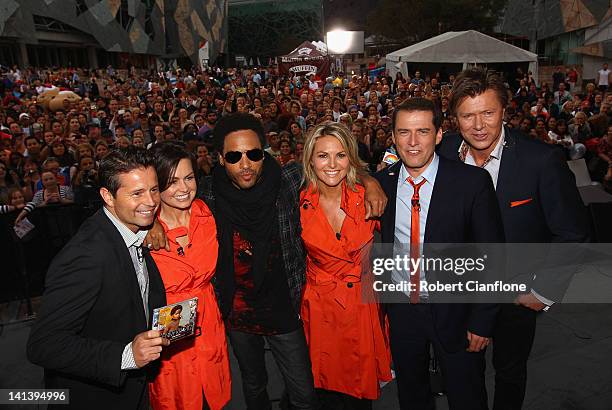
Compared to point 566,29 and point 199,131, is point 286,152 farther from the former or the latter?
point 566,29

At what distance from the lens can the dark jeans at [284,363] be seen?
3.15 m

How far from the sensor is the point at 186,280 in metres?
2.74

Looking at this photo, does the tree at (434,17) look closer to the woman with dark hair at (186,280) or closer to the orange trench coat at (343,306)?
the orange trench coat at (343,306)

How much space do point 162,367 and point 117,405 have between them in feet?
1.36

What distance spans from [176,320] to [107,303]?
339 millimetres

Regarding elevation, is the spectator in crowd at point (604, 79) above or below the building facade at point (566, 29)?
below

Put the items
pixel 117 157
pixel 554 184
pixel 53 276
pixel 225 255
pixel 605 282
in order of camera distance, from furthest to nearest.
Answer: pixel 605 282
pixel 225 255
pixel 554 184
pixel 117 157
pixel 53 276

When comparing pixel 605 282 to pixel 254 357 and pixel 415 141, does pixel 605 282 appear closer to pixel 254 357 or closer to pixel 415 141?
pixel 415 141

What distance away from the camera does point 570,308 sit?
519cm

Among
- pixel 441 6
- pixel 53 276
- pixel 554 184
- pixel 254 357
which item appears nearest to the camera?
pixel 53 276

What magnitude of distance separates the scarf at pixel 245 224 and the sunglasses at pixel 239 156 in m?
0.16

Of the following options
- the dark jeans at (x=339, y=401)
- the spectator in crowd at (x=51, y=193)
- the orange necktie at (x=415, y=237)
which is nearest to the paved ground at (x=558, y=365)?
the dark jeans at (x=339, y=401)

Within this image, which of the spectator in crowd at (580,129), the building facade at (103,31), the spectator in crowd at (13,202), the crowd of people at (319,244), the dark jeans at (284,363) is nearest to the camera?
the crowd of people at (319,244)

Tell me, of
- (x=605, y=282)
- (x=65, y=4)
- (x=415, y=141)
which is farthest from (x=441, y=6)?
(x=415, y=141)
